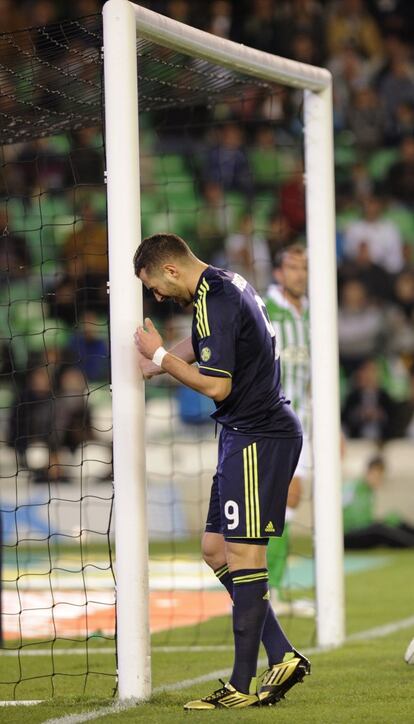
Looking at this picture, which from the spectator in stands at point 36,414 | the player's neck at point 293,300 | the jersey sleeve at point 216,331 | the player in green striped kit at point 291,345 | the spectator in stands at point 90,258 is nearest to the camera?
the jersey sleeve at point 216,331

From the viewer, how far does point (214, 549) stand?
4.95 metres

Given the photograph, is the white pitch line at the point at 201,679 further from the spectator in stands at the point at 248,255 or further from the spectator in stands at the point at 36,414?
the spectator in stands at the point at 248,255

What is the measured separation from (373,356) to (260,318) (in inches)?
398

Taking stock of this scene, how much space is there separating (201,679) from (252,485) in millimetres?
1522

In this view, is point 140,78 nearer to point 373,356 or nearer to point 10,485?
point 10,485

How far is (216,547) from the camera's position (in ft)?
16.2

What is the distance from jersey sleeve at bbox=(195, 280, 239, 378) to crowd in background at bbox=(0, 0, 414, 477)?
8839 mm

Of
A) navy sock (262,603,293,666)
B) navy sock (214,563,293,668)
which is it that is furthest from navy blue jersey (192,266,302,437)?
navy sock (262,603,293,666)

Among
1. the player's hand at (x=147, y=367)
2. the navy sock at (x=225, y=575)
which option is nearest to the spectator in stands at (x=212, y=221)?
the player's hand at (x=147, y=367)

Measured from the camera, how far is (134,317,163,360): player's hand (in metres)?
4.77

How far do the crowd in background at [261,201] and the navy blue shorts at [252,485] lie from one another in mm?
8654

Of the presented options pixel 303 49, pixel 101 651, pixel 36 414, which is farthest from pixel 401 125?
pixel 101 651

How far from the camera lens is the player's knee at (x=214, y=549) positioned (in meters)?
4.94

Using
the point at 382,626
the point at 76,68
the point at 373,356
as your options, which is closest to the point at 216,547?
the point at 76,68
